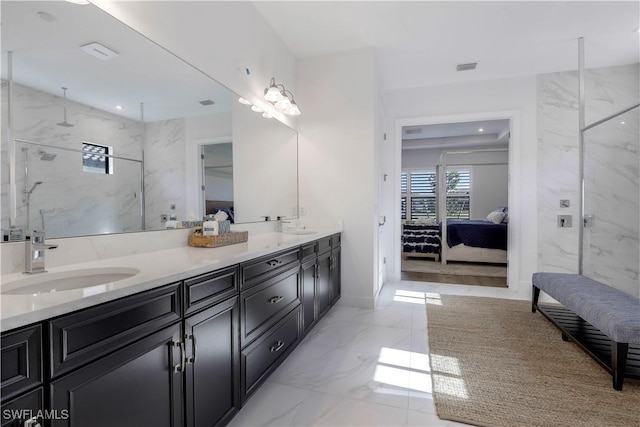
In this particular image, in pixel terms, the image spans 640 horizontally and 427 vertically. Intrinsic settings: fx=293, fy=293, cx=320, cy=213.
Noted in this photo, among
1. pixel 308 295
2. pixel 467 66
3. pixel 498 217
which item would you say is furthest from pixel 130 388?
pixel 498 217

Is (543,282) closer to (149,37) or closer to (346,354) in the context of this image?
(346,354)

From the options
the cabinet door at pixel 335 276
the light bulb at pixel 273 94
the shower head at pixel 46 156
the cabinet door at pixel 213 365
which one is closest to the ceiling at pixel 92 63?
the shower head at pixel 46 156

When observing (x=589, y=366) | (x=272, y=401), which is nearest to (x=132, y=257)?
(x=272, y=401)

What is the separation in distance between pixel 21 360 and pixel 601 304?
2765 millimetres

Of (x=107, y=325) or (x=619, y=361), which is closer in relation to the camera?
(x=107, y=325)

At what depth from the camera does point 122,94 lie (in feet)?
4.67

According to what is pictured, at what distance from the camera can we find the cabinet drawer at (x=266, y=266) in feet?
4.74

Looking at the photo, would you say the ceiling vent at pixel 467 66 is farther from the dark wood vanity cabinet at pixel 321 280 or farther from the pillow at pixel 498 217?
the pillow at pixel 498 217

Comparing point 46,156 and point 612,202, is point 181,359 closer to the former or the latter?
point 46,156

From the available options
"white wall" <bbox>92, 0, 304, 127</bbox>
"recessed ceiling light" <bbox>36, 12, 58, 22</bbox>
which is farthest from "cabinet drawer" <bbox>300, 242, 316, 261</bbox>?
"recessed ceiling light" <bbox>36, 12, 58, 22</bbox>

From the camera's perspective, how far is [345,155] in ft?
10.3

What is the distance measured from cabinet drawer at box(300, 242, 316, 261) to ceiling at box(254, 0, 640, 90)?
1989 mm

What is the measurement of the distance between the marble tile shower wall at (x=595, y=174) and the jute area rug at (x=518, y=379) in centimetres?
115

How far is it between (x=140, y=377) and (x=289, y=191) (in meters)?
2.38
